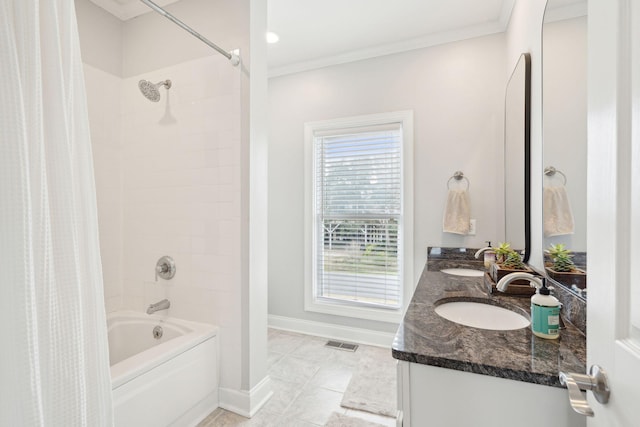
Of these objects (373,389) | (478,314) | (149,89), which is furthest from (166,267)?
(478,314)

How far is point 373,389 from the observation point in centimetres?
205

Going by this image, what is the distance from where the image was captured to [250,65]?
6.01ft

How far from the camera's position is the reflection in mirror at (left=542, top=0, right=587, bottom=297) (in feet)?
3.33

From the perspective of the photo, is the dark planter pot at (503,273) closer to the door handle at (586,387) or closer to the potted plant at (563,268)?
the potted plant at (563,268)

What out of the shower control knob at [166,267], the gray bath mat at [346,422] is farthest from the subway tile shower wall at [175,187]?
the gray bath mat at [346,422]

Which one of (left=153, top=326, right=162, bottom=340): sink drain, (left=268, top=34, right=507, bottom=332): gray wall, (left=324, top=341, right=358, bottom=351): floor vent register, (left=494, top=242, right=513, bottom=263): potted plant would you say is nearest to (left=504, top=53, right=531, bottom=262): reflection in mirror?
(left=494, top=242, right=513, bottom=263): potted plant

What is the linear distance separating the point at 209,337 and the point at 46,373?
1.19 metres

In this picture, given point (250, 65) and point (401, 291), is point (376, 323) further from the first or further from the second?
point (250, 65)

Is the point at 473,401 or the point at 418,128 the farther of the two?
the point at 418,128

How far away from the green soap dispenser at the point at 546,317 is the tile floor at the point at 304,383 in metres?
1.20

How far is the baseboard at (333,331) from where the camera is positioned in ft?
9.04

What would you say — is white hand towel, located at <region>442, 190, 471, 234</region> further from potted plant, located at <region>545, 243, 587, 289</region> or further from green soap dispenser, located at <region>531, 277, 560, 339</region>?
green soap dispenser, located at <region>531, 277, 560, 339</region>

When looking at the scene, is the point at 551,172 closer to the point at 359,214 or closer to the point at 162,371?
the point at 359,214

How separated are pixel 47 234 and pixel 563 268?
1.69 meters
